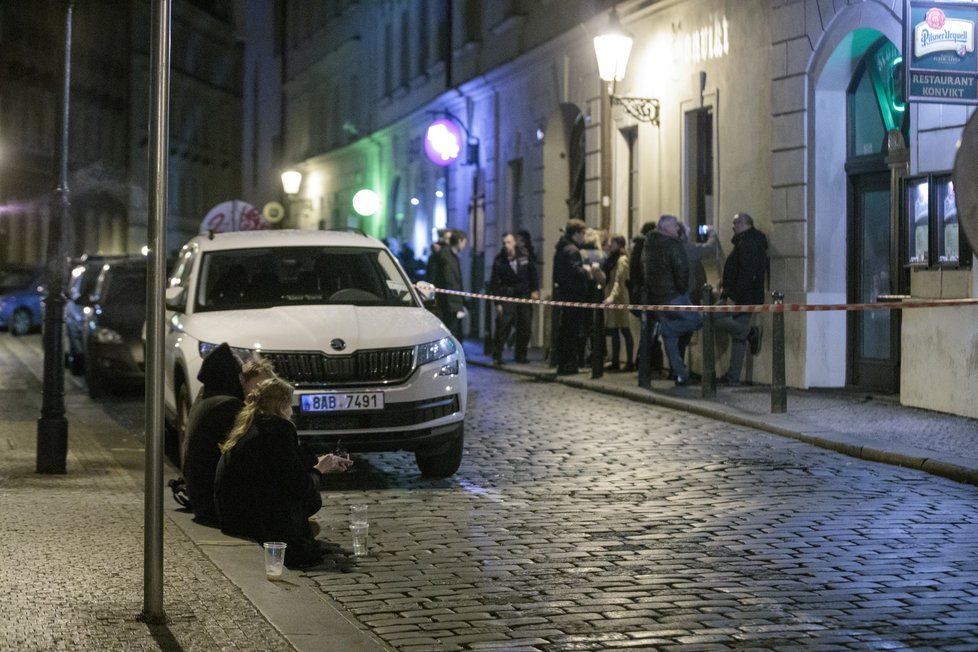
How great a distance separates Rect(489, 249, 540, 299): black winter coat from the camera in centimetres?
2380

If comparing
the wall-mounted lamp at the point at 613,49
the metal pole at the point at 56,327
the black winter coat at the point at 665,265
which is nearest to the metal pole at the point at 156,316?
the metal pole at the point at 56,327

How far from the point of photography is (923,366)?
621 inches

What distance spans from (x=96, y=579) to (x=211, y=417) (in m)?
1.86

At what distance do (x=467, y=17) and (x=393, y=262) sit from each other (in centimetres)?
2149

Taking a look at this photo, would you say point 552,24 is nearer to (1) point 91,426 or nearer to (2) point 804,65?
(2) point 804,65

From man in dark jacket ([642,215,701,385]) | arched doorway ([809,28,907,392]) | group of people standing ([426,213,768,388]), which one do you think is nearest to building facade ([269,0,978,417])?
arched doorway ([809,28,907,392])

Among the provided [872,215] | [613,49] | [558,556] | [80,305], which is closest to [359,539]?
[558,556]

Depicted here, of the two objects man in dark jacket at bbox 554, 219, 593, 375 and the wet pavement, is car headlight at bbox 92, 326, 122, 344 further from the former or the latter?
A: the wet pavement

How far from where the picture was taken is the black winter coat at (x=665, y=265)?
61.6 ft

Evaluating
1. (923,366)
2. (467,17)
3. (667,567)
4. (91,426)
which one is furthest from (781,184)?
(467,17)

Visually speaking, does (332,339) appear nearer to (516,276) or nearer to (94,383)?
(94,383)

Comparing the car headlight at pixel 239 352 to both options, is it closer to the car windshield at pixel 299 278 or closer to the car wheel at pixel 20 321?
the car windshield at pixel 299 278

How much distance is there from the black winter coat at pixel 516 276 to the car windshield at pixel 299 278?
10837 millimetres

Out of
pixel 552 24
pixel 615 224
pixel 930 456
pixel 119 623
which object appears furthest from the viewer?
pixel 552 24
